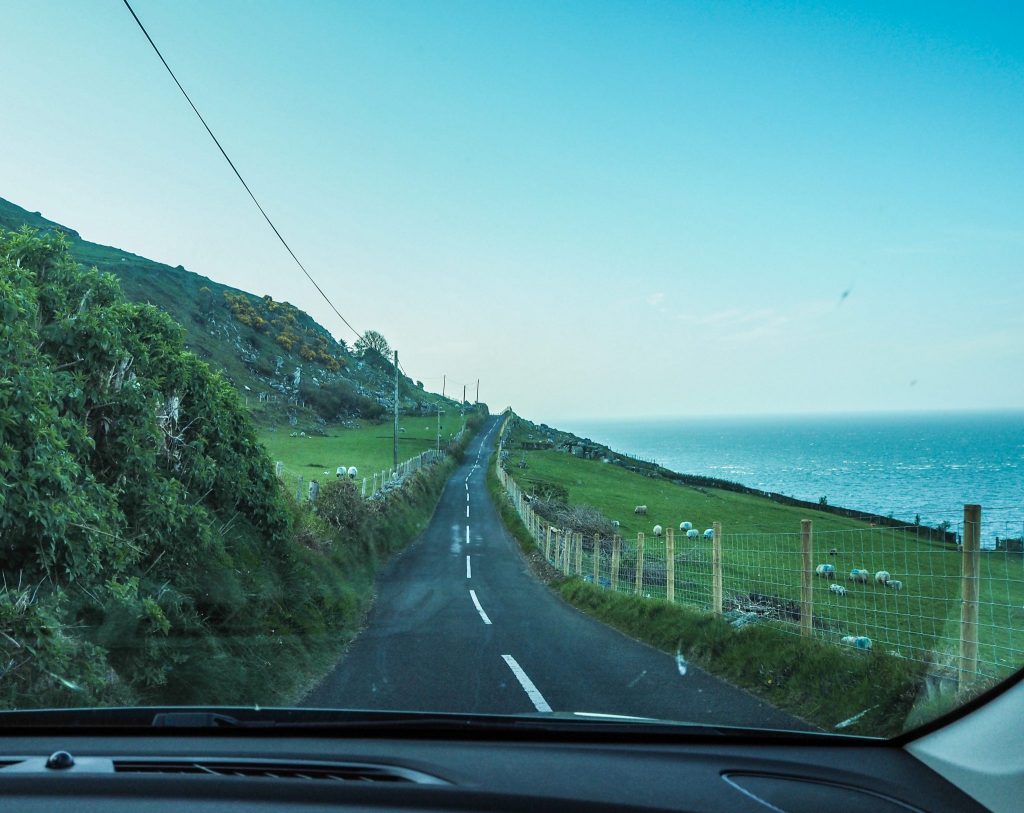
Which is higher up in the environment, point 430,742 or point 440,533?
point 430,742

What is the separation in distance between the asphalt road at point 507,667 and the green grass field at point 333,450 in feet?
17.6

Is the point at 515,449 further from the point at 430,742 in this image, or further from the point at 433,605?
the point at 430,742

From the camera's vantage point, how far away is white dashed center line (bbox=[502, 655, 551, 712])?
249 inches

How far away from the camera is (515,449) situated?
75875mm

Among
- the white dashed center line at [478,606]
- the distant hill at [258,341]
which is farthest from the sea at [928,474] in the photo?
the distant hill at [258,341]

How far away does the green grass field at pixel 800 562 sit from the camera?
6.31m

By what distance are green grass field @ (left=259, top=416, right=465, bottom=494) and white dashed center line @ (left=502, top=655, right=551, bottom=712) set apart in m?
9.18

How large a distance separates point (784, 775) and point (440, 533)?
27.1 meters


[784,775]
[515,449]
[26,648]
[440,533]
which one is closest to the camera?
[784,775]

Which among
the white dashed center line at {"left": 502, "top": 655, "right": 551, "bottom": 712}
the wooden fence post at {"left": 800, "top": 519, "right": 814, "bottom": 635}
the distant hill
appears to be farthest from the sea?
the distant hill

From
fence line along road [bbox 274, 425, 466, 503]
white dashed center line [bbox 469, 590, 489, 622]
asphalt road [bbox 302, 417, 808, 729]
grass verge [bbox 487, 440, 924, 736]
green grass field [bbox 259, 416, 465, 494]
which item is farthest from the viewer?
green grass field [bbox 259, 416, 465, 494]

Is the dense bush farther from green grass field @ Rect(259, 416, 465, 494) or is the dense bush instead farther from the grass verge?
green grass field @ Rect(259, 416, 465, 494)

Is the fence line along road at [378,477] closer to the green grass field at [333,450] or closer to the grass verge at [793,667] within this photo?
the green grass field at [333,450]

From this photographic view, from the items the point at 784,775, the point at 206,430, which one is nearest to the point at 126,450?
the point at 206,430
